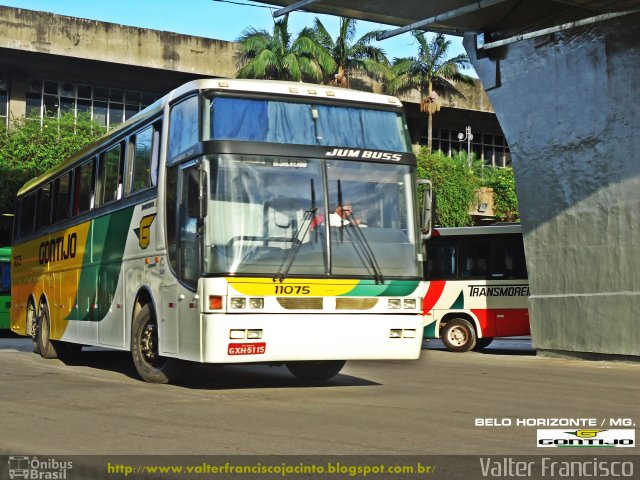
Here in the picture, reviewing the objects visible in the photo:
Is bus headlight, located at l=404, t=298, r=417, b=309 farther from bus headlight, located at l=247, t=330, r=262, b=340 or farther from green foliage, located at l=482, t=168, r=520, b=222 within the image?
green foliage, located at l=482, t=168, r=520, b=222

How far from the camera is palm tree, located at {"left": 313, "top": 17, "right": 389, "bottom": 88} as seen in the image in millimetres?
52125

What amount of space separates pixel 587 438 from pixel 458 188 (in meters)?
46.9

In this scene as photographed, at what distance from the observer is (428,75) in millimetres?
57156

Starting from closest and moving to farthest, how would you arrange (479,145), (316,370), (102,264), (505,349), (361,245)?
1. (361,245)
2. (316,370)
3. (102,264)
4. (505,349)
5. (479,145)

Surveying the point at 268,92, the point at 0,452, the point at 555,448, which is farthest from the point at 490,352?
the point at 0,452

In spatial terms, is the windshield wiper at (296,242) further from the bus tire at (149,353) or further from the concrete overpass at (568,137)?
the concrete overpass at (568,137)

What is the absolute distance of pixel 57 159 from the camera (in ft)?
142

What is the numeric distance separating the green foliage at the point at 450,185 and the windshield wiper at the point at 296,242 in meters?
42.2

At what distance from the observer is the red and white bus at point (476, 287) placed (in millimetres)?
22922

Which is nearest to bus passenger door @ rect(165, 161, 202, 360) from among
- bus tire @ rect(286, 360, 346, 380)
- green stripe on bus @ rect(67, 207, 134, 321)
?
green stripe on bus @ rect(67, 207, 134, 321)

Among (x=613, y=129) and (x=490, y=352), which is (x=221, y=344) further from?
(x=490, y=352)

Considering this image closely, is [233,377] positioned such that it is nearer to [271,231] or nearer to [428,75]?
[271,231]

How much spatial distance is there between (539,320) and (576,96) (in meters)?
4.69

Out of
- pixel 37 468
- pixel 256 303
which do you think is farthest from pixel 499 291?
pixel 37 468
